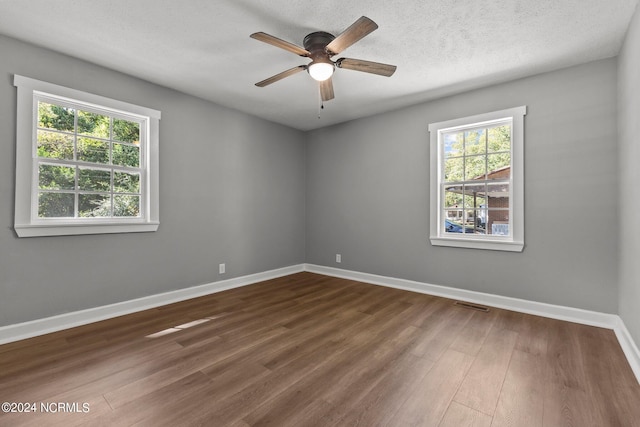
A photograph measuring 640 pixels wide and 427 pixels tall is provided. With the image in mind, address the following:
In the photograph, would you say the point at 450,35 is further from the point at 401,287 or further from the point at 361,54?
the point at 401,287

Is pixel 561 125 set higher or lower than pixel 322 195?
higher

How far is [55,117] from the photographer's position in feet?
9.04

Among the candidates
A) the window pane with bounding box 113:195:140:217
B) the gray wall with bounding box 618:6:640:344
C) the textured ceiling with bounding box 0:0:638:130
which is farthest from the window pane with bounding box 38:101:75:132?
the gray wall with bounding box 618:6:640:344

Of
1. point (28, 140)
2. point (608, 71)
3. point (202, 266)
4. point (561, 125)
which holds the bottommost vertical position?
point (202, 266)

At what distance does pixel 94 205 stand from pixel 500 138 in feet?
15.4

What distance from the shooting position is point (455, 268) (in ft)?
12.1

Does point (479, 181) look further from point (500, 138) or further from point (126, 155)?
point (126, 155)

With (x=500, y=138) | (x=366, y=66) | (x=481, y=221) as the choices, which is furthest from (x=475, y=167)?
(x=366, y=66)

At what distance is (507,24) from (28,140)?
4246mm

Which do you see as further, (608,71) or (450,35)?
(608,71)

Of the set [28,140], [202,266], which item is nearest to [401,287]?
[202,266]

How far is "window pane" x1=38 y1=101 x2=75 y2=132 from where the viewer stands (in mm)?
2679

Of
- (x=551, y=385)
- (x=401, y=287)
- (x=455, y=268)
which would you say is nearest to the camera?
(x=551, y=385)

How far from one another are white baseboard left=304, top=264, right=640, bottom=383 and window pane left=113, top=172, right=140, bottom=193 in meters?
3.31
